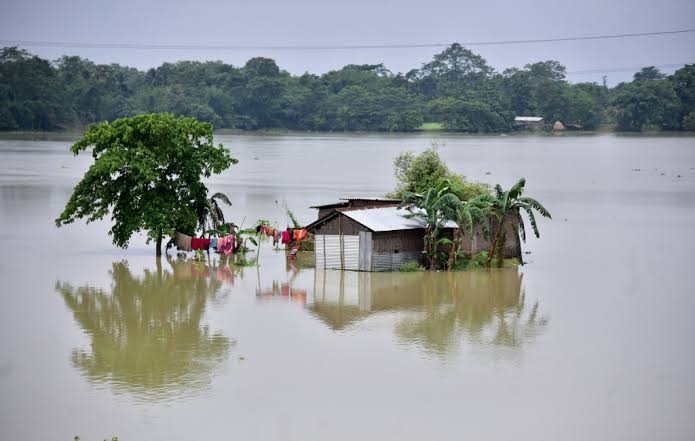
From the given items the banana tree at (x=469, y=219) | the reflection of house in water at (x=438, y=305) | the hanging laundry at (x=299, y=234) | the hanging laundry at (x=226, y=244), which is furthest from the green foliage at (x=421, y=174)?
the reflection of house in water at (x=438, y=305)

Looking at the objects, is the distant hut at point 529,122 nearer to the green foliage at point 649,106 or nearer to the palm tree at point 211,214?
the green foliage at point 649,106

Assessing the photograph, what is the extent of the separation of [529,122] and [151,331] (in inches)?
5146

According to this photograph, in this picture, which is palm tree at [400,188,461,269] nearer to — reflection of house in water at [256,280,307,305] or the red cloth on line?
reflection of house in water at [256,280,307,305]

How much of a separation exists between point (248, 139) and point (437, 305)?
107 metres

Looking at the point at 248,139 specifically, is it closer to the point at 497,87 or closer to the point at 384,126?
the point at 384,126

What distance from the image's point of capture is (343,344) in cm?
2150

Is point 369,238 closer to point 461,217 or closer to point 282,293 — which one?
point 461,217

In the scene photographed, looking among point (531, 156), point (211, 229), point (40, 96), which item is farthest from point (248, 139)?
point (211, 229)

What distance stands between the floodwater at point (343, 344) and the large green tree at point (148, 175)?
138 cm

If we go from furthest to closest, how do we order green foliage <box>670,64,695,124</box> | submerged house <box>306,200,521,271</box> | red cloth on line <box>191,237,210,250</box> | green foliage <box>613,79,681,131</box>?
green foliage <box>670,64,695,124</box> → green foliage <box>613,79,681,131</box> → red cloth on line <box>191,237,210,250</box> → submerged house <box>306,200,521,271</box>

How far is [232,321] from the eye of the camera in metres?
23.6

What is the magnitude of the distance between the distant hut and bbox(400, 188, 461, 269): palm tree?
12130 centimetres

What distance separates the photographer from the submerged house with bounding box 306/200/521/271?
91.2 ft

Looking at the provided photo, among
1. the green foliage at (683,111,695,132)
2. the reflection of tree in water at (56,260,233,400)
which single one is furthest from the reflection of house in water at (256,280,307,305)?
the green foliage at (683,111,695,132)
